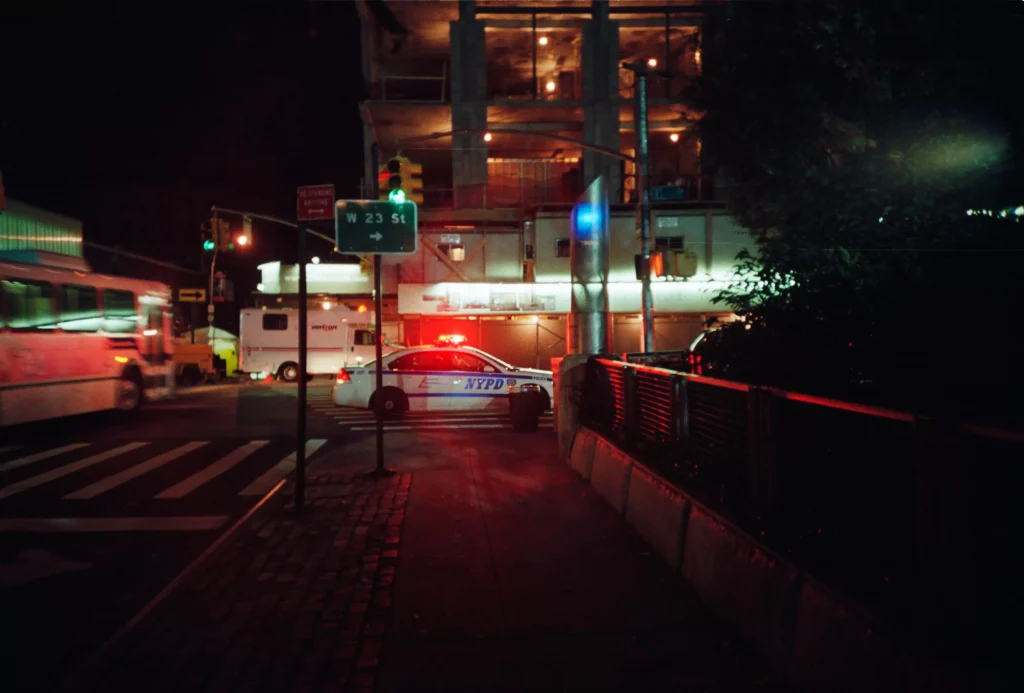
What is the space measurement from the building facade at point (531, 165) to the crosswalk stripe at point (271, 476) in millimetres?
18696

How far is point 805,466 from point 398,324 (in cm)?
2800

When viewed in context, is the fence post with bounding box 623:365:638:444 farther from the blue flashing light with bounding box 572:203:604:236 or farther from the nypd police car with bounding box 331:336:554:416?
the blue flashing light with bounding box 572:203:604:236

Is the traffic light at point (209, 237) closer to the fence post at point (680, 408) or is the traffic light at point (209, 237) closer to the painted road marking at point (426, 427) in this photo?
the painted road marking at point (426, 427)

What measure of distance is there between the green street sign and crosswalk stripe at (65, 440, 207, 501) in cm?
426

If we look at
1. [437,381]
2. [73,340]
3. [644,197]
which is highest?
[644,197]

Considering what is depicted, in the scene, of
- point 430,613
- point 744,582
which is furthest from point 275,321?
point 744,582

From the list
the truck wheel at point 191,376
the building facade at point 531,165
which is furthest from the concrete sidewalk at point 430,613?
the truck wheel at point 191,376

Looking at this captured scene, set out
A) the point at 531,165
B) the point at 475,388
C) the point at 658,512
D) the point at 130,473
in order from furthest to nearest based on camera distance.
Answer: the point at 531,165 → the point at 475,388 → the point at 130,473 → the point at 658,512

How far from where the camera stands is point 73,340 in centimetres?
1430

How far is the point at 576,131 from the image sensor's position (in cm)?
3400

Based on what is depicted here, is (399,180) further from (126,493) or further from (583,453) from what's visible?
(126,493)

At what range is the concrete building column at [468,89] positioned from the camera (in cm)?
3191

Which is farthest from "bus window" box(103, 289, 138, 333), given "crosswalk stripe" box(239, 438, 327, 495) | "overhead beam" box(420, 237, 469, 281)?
"overhead beam" box(420, 237, 469, 281)

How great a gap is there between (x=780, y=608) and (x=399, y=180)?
28.8ft
